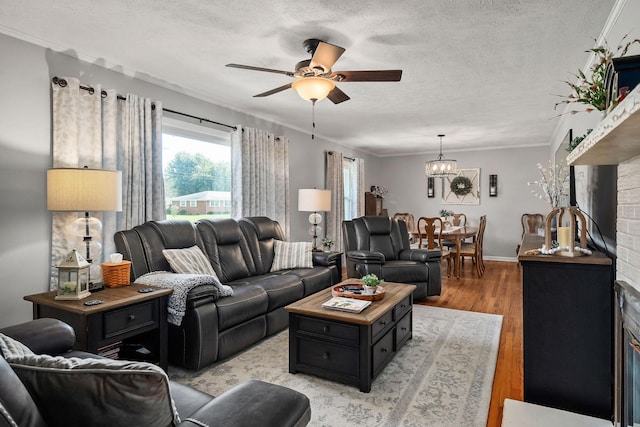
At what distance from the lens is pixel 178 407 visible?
130cm

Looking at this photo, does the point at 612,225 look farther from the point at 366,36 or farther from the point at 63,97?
the point at 63,97

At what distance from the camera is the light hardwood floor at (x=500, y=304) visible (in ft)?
8.05

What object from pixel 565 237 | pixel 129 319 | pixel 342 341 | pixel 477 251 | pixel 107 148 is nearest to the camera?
pixel 565 237

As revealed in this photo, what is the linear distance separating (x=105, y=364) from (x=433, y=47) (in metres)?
2.92

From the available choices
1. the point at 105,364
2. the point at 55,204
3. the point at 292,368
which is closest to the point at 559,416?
the point at 292,368

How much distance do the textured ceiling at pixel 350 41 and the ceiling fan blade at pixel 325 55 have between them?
0.22 metres

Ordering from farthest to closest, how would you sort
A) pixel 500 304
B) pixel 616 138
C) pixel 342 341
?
pixel 500 304
pixel 342 341
pixel 616 138

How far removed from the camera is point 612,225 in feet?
7.02

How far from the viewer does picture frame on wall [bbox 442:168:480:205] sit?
26.6 ft

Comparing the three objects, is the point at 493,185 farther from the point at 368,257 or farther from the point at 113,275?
the point at 113,275

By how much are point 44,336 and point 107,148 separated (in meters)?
1.90

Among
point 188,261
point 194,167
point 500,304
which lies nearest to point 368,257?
point 500,304

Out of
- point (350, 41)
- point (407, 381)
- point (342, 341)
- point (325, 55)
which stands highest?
point (350, 41)

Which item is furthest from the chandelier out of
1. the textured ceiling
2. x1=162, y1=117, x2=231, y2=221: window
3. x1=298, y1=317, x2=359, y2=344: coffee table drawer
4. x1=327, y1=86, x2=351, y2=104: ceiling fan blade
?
x1=298, y1=317, x2=359, y2=344: coffee table drawer
